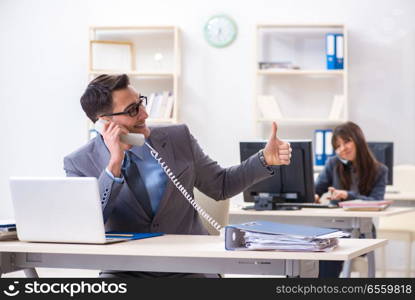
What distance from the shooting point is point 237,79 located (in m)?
7.20

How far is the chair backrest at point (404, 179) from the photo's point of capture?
6.46 meters

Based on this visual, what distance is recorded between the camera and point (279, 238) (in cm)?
228

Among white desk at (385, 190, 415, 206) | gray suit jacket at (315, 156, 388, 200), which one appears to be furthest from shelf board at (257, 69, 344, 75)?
gray suit jacket at (315, 156, 388, 200)

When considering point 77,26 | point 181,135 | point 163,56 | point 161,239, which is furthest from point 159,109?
point 161,239

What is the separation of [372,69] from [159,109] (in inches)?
76.7

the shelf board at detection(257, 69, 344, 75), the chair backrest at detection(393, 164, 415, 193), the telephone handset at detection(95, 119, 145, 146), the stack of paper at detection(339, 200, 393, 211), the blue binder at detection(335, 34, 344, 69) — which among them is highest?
the blue binder at detection(335, 34, 344, 69)

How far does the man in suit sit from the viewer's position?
281cm

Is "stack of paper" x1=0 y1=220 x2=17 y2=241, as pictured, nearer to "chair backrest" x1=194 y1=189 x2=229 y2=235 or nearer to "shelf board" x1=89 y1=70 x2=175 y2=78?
"chair backrest" x1=194 y1=189 x2=229 y2=235

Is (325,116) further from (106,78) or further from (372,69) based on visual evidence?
(106,78)

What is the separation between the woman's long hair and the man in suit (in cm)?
217

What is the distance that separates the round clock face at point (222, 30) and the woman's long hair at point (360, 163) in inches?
90.0

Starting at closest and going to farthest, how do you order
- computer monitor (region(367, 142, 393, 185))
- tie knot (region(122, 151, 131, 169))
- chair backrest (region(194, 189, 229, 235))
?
tie knot (region(122, 151, 131, 169)) → chair backrest (region(194, 189, 229, 235)) → computer monitor (region(367, 142, 393, 185))

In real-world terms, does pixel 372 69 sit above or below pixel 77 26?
below

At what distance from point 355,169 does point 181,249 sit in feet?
9.77
